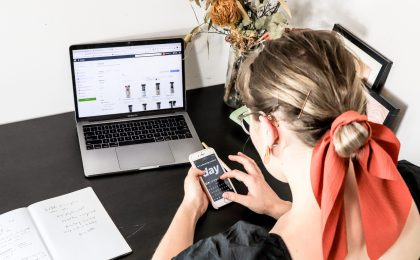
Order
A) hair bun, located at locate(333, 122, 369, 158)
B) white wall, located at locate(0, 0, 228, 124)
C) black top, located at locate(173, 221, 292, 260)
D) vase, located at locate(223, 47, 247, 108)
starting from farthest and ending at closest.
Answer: vase, located at locate(223, 47, 247, 108) → white wall, located at locate(0, 0, 228, 124) → black top, located at locate(173, 221, 292, 260) → hair bun, located at locate(333, 122, 369, 158)

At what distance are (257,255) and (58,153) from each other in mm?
692

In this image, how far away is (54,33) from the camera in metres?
1.28

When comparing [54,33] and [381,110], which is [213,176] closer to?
[381,110]

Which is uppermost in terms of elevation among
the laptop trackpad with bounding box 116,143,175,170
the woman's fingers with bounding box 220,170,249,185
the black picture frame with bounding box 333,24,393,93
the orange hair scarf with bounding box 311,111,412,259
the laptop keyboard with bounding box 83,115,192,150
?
the black picture frame with bounding box 333,24,393,93

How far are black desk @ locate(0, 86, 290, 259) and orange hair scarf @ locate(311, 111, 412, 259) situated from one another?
0.33m

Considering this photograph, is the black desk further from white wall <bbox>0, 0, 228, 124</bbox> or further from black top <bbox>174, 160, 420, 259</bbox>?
black top <bbox>174, 160, 420, 259</bbox>

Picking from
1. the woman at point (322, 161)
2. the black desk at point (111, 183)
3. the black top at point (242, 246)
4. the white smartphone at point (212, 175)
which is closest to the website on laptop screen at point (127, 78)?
the black desk at point (111, 183)

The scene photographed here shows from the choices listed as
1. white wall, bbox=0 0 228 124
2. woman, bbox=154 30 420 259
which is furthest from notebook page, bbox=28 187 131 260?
white wall, bbox=0 0 228 124

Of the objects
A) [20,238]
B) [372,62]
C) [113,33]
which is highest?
[372,62]

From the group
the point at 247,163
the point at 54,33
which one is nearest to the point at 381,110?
the point at 247,163

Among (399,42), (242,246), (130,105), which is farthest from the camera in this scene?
(130,105)

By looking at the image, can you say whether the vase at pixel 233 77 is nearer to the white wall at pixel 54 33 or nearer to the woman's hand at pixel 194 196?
the white wall at pixel 54 33

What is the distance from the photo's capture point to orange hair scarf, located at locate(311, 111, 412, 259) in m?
0.79

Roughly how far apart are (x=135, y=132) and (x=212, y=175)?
0.29 m
